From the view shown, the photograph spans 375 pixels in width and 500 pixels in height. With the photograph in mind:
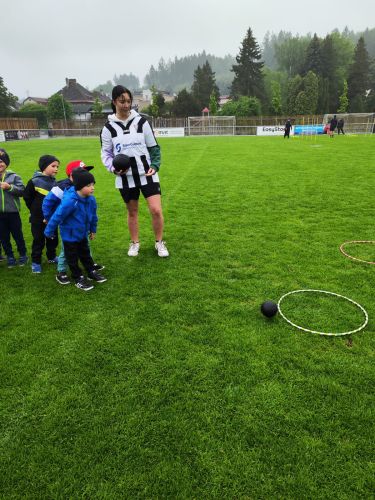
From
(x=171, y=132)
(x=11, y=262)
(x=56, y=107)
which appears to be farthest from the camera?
(x=56, y=107)

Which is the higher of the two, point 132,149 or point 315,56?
point 315,56

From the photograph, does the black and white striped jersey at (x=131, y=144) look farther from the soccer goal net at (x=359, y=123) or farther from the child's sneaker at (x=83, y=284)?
the soccer goal net at (x=359, y=123)

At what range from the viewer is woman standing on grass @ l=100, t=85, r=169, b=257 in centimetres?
464

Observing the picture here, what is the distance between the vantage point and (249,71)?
66.4 m

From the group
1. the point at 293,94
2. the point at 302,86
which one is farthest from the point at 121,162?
the point at 302,86

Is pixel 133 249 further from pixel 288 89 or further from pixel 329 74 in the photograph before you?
pixel 329 74

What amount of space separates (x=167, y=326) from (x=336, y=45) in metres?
86.9

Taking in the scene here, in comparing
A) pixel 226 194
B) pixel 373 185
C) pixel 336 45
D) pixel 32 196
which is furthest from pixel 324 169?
pixel 336 45

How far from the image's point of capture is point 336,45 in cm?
7181

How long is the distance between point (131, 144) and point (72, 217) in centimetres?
130

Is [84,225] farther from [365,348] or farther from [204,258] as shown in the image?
[365,348]

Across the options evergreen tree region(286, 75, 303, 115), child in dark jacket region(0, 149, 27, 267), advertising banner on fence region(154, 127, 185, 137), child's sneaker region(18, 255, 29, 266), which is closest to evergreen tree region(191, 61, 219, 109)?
evergreen tree region(286, 75, 303, 115)

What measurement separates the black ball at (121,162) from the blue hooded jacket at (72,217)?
548 mm

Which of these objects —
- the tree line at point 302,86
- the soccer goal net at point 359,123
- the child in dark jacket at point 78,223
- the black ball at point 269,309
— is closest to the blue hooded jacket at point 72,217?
the child in dark jacket at point 78,223
